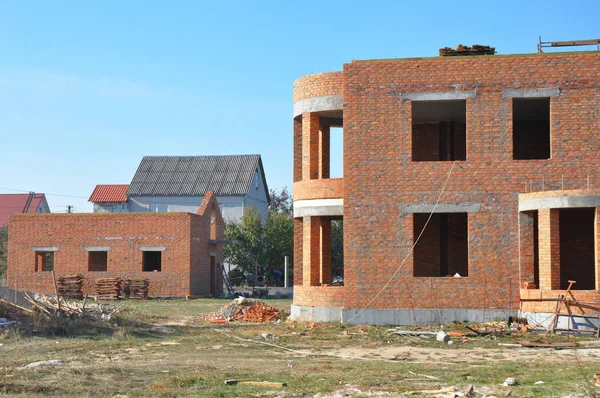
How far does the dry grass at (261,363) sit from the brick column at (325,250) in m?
3.58

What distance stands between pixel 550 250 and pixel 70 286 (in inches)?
1067

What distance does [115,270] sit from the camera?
136 ft

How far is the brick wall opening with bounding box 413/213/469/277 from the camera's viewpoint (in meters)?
24.9

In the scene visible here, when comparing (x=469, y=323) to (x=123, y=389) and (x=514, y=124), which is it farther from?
(x=123, y=389)

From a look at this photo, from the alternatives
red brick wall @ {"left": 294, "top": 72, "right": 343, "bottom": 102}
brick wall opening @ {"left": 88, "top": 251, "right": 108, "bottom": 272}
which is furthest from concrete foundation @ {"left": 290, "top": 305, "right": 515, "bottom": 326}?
brick wall opening @ {"left": 88, "top": 251, "right": 108, "bottom": 272}

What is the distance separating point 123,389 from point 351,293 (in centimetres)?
1100

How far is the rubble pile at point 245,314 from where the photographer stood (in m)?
25.8

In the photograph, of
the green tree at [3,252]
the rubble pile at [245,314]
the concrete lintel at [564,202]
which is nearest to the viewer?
the concrete lintel at [564,202]

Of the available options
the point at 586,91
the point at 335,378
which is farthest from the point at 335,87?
the point at 335,378

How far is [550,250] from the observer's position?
66.6 ft

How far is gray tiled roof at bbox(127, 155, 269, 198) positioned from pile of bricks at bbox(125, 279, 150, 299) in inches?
894

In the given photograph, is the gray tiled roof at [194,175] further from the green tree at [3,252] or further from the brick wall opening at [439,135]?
the brick wall opening at [439,135]

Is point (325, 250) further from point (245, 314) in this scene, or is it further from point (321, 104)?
point (321, 104)

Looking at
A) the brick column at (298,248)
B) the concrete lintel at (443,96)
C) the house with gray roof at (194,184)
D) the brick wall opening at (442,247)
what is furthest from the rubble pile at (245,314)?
the house with gray roof at (194,184)
